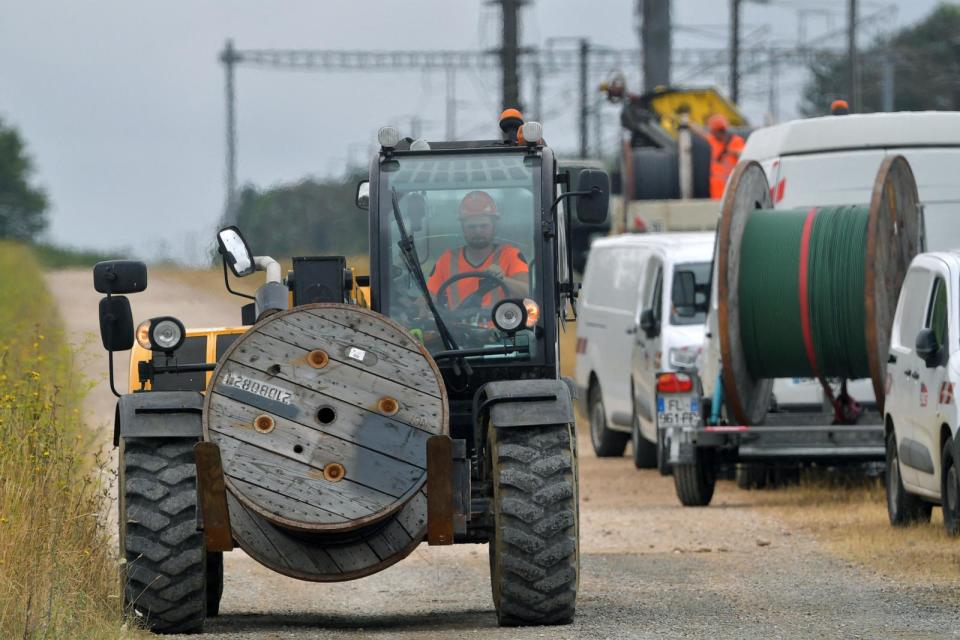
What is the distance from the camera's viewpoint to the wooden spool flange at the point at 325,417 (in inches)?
408

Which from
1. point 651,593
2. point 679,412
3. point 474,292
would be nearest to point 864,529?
point 679,412

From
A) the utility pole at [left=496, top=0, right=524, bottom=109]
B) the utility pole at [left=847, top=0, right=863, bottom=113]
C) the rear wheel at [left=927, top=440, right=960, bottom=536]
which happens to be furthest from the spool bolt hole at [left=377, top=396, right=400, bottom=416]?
the utility pole at [left=847, top=0, right=863, bottom=113]

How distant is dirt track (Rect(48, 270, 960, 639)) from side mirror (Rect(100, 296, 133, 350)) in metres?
1.53

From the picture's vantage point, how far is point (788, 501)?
63.6 feet

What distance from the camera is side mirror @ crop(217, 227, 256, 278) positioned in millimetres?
11203

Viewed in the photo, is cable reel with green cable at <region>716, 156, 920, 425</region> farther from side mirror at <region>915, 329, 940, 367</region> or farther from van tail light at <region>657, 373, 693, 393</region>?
side mirror at <region>915, 329, 940, 367</region>

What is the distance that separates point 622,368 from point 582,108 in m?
41.8

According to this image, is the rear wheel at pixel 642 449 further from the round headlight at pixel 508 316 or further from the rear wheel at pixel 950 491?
the round headlight at pixel 508 316

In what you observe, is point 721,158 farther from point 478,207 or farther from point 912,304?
point 478,207

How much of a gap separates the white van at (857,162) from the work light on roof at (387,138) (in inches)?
328

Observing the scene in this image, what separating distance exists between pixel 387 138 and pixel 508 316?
135 cm

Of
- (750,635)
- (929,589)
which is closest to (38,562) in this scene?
(750,635)

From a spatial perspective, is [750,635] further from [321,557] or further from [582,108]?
[582,108]

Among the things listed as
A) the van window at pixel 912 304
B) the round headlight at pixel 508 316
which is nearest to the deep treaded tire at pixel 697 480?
the van window at pixel 912 304
